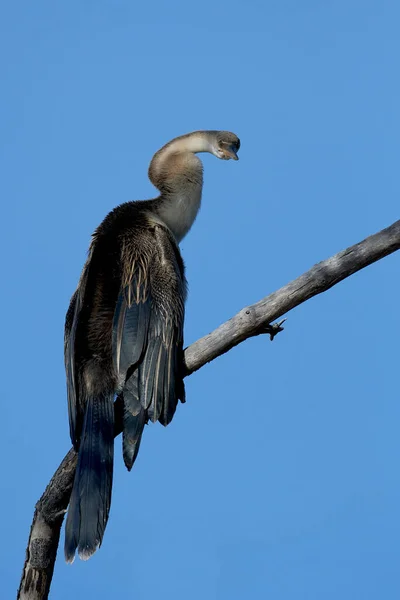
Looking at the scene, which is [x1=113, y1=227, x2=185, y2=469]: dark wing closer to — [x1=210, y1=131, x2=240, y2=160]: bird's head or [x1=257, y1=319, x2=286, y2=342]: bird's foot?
[x1=257, y1=319, x2=286, y2=342]: bird's foot

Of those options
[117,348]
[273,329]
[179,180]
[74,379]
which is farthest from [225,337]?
[179,180]

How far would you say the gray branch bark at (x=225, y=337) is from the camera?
13.0ft

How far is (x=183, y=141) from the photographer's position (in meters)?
5.38

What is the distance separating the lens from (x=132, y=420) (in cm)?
421

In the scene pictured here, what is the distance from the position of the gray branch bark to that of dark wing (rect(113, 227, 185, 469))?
13 cm

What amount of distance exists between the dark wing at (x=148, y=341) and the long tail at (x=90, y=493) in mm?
96

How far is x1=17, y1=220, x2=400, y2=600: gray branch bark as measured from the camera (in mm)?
3971

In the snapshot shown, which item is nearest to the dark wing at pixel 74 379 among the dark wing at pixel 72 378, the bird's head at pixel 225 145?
the dark wing at pixel 72 378

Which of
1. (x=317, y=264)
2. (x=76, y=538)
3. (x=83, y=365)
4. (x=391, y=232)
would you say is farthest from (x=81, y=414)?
(x=391, y=232)

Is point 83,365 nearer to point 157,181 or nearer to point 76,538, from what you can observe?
point 76,538

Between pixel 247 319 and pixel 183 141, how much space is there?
1701 millimetres

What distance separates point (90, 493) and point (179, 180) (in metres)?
1.91

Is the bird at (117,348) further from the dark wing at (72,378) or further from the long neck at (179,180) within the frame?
the long neck at (179,180)

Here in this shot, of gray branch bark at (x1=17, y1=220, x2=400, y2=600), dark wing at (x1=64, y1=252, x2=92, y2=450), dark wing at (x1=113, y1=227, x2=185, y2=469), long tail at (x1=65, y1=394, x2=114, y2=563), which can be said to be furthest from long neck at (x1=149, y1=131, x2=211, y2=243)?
long tail at (x1=65, y1=394, x2=114, y2=563)
